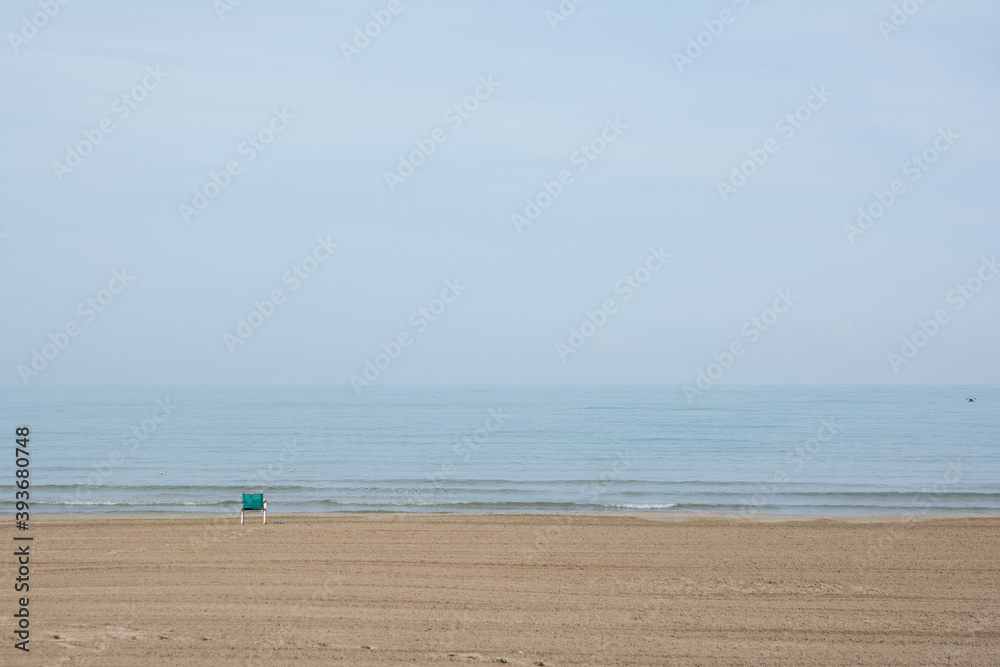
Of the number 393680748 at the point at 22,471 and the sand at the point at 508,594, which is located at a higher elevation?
the number 393680748 at the point at 22,471

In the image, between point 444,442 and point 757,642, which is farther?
point 444,442

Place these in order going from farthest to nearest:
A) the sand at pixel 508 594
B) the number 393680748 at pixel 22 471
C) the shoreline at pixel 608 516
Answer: the shoreline at pixel 608 516, the number 393680748 at pixel 22 471, the sand at pixel 508 594

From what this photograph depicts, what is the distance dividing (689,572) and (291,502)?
12.5 meters

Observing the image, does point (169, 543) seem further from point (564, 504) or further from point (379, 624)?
point (564, 504)

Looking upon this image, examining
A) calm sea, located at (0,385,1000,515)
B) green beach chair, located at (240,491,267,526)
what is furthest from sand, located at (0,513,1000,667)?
calm sea, located at (0,385,1000,515)

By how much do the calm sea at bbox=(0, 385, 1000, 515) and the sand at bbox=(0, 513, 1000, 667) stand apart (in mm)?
5113

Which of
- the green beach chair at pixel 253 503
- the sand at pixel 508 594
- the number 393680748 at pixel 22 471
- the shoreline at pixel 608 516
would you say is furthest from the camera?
the shoreline at pixel 608 516

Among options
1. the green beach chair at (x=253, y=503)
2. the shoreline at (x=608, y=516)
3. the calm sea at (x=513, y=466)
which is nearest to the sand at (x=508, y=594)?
the green beach chair at (x=253, y=503)

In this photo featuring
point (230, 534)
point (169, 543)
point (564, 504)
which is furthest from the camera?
point (564, 504)

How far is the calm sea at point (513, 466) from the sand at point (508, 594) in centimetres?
511

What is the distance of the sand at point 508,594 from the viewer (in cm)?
845

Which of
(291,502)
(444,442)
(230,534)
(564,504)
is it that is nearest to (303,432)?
(444,442)

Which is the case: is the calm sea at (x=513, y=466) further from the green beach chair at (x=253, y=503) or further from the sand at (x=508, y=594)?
the sand at (x=508, y=594)

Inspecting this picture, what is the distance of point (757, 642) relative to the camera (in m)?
8.71
